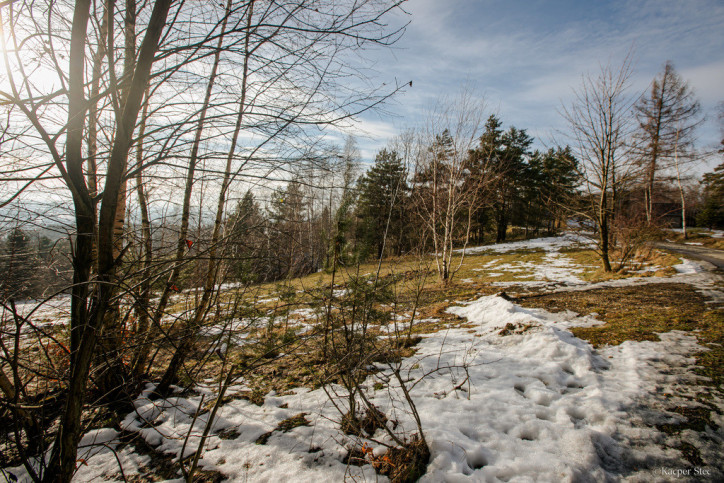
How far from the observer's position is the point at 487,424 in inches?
99.9

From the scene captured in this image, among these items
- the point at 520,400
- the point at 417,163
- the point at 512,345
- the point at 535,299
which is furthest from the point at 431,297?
the point at 417,163

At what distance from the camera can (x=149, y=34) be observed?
127cm

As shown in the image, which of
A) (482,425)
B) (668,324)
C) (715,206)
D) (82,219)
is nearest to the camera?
(82,219)

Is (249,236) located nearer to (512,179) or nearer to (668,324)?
(668,324)

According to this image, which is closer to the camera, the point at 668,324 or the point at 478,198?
the point at 668,324

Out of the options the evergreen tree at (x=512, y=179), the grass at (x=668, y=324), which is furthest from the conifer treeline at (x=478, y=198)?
the grass at (x=668, y=324)

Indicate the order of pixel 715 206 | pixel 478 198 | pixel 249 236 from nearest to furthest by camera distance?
pixel 249 236 → pixel 478 198 → pixel 715 206

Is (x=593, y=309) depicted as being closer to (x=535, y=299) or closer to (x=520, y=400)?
(x=535, y=299)

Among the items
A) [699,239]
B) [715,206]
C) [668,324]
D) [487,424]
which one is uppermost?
[715,206]

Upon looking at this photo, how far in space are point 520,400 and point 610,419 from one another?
27.6 inches

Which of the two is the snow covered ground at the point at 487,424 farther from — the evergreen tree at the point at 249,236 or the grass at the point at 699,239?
the grass at the point at 699,239

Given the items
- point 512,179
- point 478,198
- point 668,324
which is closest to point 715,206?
point 512,179

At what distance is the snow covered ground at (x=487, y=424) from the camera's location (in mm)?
2055

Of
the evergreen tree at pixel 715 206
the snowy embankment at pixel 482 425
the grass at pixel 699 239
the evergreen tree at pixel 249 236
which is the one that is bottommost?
the snowy embankment at pixel 482 425
